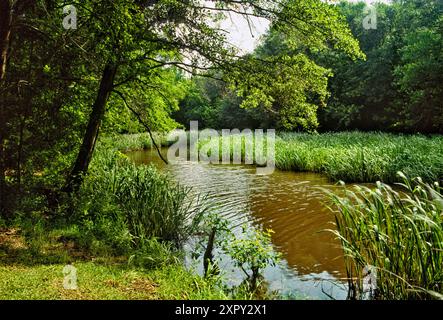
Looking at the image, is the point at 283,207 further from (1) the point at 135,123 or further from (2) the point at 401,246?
(2) the point at 401,246

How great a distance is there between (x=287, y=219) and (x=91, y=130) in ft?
15.1

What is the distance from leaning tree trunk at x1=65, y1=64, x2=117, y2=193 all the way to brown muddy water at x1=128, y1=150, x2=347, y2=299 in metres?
2.65

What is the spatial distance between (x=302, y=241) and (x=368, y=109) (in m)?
27.9

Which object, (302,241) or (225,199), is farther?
(225,199)

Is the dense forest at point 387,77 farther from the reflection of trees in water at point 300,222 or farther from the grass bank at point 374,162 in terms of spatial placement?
the reflection of trees in water at point 300,222

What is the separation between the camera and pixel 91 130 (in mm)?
7430

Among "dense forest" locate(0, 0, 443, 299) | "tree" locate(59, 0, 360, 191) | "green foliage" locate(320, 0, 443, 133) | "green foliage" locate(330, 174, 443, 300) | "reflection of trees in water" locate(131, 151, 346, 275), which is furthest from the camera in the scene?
"green foliage" locate(320, 0, 443, 133)

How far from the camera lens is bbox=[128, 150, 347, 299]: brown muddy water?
5.18 metres

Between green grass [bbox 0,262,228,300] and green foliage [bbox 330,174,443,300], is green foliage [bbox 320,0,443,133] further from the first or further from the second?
green grass [bbox 0,262,228,300]

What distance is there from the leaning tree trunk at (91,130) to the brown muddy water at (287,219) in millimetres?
2652

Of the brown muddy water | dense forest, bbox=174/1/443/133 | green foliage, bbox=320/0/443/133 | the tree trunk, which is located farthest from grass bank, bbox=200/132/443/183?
the tree trunk
